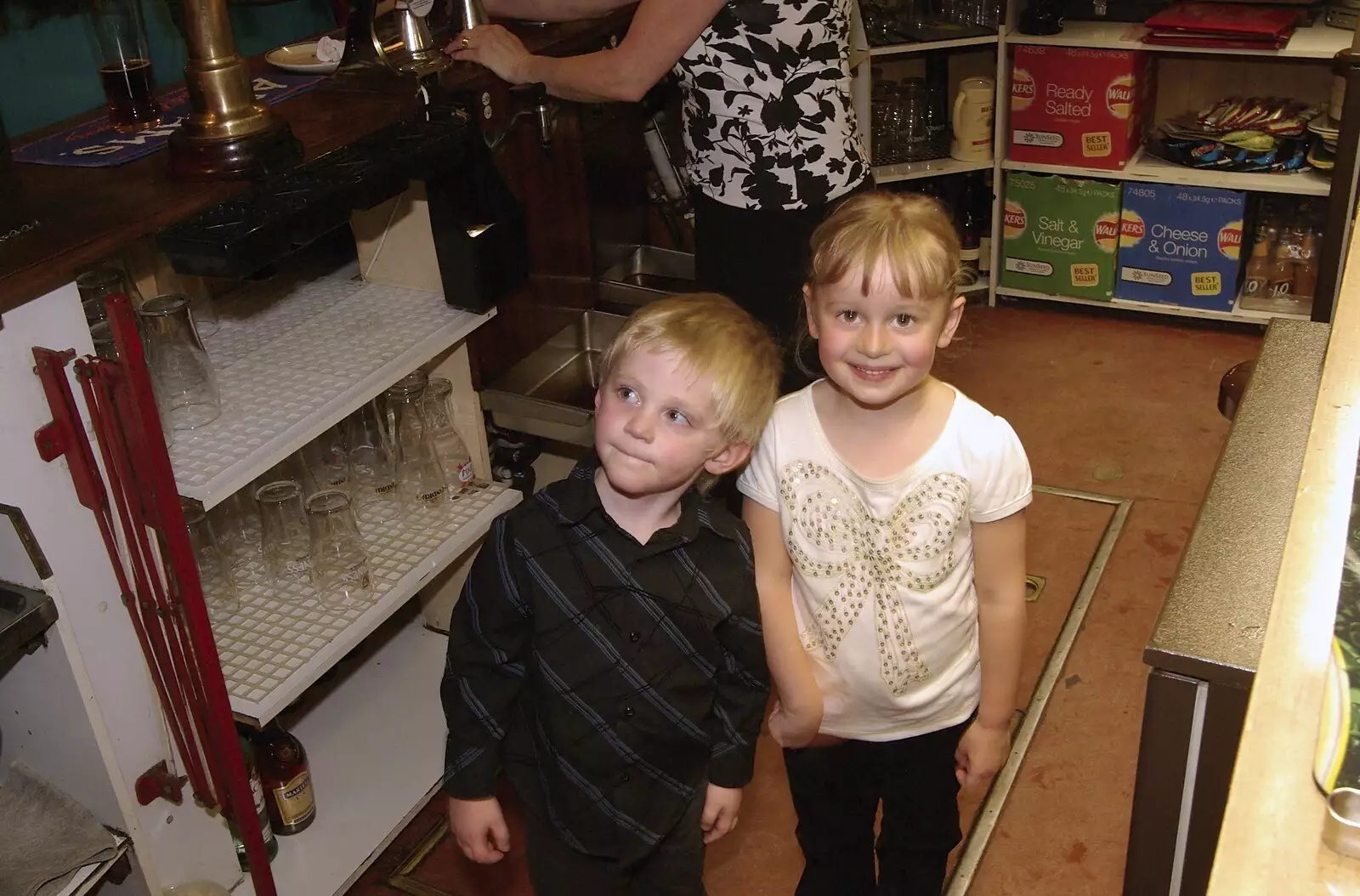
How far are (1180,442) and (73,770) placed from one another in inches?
103

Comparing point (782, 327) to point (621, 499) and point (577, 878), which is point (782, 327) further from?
point (577, 878)

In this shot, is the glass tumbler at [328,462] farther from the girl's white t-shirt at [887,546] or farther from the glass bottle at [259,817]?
the girl's white t-shirt at [887,546]

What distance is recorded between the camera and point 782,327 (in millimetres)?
2238

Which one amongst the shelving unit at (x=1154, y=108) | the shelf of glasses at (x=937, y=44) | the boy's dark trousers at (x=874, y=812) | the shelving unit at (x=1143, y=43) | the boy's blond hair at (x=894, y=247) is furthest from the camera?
the shelf of glasses at (x=937, y=44)

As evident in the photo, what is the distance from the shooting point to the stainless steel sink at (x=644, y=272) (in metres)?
2.55

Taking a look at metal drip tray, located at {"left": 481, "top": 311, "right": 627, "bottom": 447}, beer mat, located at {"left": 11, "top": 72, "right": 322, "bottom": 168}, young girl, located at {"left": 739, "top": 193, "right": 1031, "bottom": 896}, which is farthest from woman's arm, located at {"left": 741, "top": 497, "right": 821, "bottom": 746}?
beer mat, located at {"left": 11, "top": 72, "right": 322, "bottom": 168}

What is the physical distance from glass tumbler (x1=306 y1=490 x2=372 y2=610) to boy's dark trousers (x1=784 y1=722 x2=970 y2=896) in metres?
0.73

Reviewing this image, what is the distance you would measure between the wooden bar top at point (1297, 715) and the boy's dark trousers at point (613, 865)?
0.87 metres

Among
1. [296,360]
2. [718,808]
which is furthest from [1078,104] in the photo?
[718,808]

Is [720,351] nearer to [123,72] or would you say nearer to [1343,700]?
[1343,700]

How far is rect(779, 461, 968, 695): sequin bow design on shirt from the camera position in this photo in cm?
137

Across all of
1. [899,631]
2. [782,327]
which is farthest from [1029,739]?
[899,631]

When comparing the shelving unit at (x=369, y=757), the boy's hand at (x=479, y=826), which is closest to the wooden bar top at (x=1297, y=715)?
the boy's hand at (x=479, y=826)

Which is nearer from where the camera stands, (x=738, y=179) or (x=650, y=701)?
(x=650, y=701)
